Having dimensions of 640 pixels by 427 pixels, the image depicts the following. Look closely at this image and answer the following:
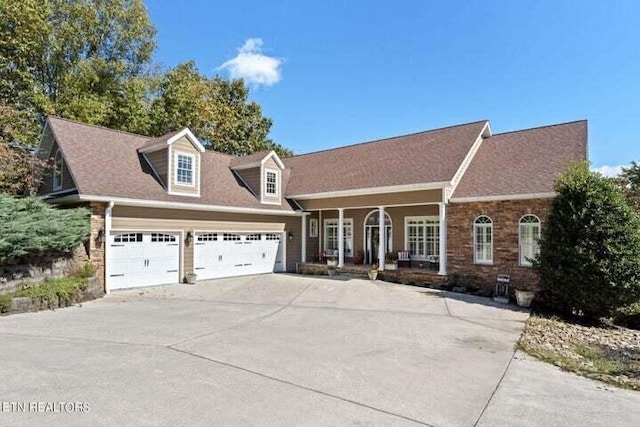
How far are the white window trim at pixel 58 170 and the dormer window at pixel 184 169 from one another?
4016 mm

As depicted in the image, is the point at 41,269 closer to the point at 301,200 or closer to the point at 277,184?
the point at 277,184

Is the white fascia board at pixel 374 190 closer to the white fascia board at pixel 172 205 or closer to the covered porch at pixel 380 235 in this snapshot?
the covered porch at pixel 380 235

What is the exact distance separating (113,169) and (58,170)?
234 cm

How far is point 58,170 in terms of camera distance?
14477mm

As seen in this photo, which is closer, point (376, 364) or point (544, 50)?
point (376, 364)

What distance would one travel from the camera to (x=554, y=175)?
44.4ft

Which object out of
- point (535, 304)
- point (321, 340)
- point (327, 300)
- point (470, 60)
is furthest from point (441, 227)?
point (321, 340)

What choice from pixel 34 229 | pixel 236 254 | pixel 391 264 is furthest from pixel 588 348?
pixel 34 229

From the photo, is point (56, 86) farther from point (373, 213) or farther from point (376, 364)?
point (376, 364)

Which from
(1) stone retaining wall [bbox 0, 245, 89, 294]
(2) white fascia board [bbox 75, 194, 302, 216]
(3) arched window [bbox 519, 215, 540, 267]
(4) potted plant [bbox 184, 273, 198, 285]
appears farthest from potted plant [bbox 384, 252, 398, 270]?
(1) stone retaining wall [bbox 0, 245, 89, 294]

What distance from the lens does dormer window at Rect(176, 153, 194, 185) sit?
15289 millimetres

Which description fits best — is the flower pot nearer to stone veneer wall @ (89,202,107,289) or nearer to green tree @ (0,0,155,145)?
stone veneer wall @ (89,202,107,289)

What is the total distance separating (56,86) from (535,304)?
27.0m

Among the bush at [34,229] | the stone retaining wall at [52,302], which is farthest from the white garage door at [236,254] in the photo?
the bush at [34,229]
